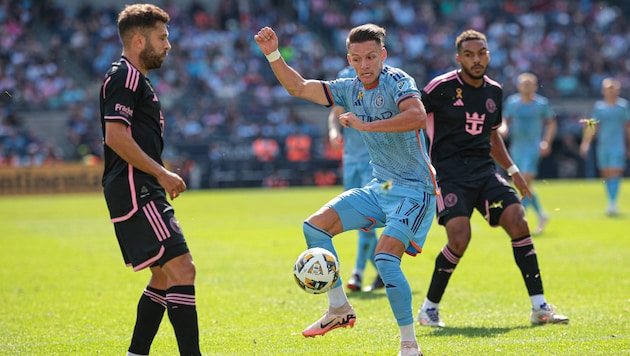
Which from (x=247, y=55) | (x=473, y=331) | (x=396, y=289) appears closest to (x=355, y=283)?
(x=473, y=331)

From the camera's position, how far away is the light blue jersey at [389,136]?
6.39 metres

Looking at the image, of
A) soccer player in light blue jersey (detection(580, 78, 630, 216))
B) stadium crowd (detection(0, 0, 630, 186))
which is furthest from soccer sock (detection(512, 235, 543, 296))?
stadium crowd (detection(0, 0, 630, 186))

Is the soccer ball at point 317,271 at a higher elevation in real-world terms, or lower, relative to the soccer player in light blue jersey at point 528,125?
lower

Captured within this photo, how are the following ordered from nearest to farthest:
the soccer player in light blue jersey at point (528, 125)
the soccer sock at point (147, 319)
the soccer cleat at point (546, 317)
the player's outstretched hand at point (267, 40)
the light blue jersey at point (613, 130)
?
the soccer sock at point (147, 319), the player's outstretched hand at point (267, 40), the soccer cleat at point (546, 317), the soccer player in light blue jersey at point (528, 125), the light blue jersey at point (613, 130)

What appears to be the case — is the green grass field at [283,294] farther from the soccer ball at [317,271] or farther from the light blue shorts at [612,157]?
the light blue shorts at [612,157]

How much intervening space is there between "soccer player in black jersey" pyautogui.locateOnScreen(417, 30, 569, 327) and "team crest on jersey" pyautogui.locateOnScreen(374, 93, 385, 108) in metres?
1.55

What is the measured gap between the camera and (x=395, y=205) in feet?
21.3

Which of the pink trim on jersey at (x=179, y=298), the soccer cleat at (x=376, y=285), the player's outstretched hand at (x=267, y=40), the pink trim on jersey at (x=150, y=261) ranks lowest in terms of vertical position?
the soccer cleat at (x=376, y=285)

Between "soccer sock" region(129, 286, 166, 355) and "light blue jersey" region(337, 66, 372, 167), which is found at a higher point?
"light blue jersey" region(337, 66, 372, 167)

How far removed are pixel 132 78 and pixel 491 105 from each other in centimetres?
369

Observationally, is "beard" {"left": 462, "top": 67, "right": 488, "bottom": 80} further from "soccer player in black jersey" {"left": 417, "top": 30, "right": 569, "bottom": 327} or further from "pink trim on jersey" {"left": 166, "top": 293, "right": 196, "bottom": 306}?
"pink trim on jersey" {"left": 166, "top": 293, "right": 196, "bottom": 306}

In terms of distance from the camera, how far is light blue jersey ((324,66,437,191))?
6.39 m

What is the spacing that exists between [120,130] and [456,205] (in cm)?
342

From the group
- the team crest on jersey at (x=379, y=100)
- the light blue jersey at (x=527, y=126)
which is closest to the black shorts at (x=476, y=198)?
the team crest on jersey at (x=379, y=100)
